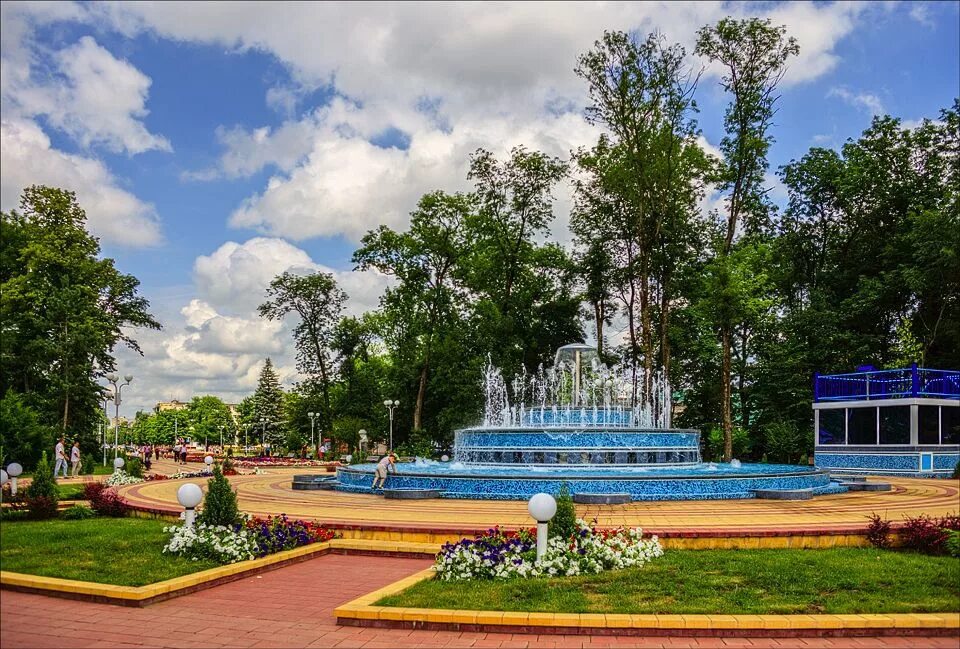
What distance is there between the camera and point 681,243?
3850 cm

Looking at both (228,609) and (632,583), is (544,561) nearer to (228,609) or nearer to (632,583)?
(632,583)

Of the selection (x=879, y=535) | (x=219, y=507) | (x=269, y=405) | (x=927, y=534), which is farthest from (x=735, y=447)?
(x=269, y=405)

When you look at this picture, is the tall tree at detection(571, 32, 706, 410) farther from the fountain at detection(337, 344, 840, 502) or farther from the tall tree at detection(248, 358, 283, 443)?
the tall tree at detection(248, 358, 283, 443)

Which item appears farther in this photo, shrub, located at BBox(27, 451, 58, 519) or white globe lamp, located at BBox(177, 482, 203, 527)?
shrub, located at BBox(27, 451, 58, 519)

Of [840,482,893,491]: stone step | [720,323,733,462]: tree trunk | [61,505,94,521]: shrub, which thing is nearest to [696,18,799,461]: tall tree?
[720,323,733,462]: tree trunk

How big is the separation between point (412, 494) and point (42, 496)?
20.3 feet

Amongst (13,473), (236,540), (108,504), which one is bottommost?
(108,504)

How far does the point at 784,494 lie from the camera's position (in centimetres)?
1445

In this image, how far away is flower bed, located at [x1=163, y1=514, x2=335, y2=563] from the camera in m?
8.63

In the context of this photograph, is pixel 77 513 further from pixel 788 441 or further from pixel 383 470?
pixel 788 441

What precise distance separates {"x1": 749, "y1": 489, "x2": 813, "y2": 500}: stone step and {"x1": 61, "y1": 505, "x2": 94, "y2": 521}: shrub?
12199 millimetres

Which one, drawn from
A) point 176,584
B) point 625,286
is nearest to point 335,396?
point 625,286

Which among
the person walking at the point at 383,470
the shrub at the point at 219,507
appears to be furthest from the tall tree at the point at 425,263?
the shrub at the point at 219,507

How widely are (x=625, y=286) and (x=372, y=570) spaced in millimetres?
34041
